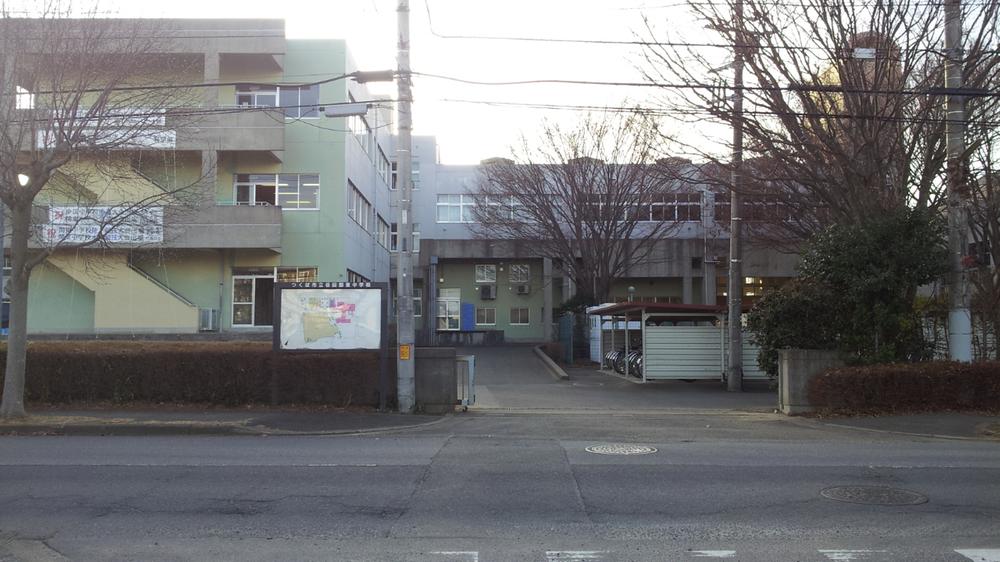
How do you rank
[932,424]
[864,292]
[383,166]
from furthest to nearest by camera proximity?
[383,166] → [864,292] → [932,424]

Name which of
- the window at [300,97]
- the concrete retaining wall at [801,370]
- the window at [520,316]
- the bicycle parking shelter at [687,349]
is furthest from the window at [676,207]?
the concrete retaining wall at [801,370]

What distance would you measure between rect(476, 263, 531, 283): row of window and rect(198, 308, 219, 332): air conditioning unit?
17.7 meters

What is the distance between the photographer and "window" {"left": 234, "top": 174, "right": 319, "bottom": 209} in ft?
94.4

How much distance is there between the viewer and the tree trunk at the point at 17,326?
1306 cm

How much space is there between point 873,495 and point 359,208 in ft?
92.2

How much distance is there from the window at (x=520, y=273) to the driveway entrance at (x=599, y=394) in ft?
52.6

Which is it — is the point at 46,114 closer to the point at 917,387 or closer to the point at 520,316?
the point at 917,387

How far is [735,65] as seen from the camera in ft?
54.0

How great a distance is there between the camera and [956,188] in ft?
46.5

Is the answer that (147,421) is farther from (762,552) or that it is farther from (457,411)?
(762,552)

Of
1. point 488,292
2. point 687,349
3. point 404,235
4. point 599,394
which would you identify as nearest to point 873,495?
point 404,235

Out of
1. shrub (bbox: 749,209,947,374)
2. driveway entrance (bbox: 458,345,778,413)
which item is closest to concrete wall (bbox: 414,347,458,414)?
driveway entrance (bbox: 458,345,778,413)

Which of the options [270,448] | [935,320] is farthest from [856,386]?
[270,448]

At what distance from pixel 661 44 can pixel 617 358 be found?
13658mm
